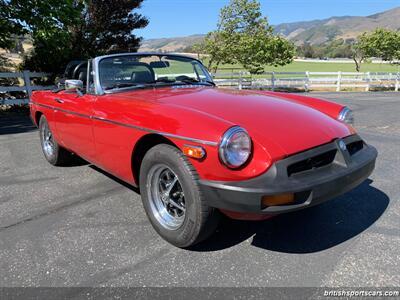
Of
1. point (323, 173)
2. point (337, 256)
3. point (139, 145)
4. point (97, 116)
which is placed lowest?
point (337, 256)

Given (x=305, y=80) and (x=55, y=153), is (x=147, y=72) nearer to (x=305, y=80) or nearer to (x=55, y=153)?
(x=55, y=153)

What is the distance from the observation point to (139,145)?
289 centimetres

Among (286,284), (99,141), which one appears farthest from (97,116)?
(286,284)

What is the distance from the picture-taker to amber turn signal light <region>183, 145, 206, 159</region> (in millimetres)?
2293

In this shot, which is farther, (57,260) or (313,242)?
(313,242)

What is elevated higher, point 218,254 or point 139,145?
point 139,145

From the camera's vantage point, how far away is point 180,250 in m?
2.65

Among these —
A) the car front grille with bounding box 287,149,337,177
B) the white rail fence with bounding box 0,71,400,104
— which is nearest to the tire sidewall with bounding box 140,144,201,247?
the car front grille with bounding box 287,149,337,177

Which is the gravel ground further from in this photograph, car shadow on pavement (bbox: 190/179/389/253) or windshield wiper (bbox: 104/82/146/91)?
windshield wiper (bbox: 104/82/146/91)

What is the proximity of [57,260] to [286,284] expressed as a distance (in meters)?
1.66

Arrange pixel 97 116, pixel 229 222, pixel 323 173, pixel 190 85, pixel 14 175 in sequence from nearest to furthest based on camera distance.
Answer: pixel 323 173 < pixel 229 222 < pixel 97 116 < pixel 190 85 < pixel 14 175

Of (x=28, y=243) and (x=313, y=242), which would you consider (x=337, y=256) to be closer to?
(x=313, y=242)

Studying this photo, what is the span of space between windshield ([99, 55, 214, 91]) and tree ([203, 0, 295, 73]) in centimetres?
1704

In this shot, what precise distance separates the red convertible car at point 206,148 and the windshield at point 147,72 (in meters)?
0.02
